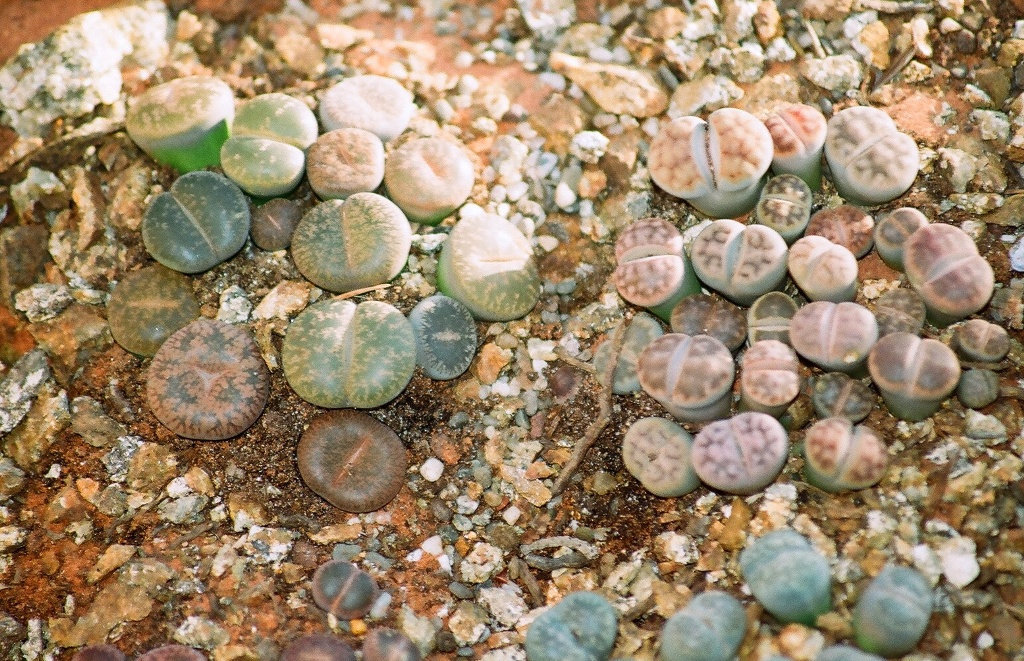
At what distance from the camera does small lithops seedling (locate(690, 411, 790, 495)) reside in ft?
9.70

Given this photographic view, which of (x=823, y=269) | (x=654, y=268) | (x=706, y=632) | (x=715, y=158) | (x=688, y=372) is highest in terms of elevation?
(x=715, y=158)

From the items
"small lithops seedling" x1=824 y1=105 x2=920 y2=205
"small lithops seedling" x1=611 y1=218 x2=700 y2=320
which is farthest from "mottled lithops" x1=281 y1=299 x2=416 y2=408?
"small lithops seedling" x1=824 y1=105 x2=920 y2=205

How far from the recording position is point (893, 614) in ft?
8.53

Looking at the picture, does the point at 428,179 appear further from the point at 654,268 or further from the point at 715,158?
the point at 715,158

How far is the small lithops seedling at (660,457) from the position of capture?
3.12 m

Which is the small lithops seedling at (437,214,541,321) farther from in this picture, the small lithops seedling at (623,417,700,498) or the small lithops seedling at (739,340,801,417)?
the small lithops seedling at (739,340,801,417)

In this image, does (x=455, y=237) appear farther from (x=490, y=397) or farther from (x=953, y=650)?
(x=953, y=650)

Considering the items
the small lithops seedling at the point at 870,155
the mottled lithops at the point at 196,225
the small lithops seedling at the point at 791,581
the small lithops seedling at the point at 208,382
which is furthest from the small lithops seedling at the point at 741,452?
the mottled lithops at the point at 196,225

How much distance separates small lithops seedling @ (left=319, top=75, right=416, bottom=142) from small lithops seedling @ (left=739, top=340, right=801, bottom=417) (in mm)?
1906

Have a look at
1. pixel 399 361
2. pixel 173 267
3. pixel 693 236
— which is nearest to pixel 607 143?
pixel 693 236

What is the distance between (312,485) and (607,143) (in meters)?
2.02

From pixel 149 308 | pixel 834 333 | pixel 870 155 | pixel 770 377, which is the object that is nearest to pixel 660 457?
pixel 770 377

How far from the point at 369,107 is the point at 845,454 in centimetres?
251

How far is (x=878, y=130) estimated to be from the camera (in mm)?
3355
